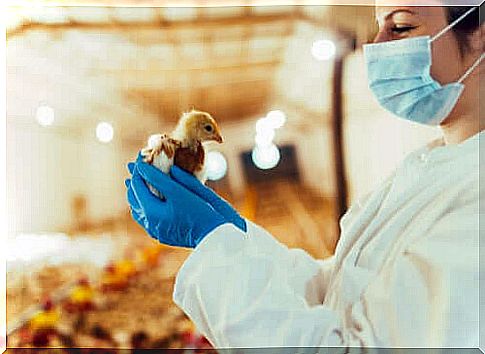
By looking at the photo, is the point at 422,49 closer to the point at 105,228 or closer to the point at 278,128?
the point at 278,128

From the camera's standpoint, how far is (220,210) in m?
1.27

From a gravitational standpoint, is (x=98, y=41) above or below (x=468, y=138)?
above

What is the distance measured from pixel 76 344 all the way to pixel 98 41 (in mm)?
665

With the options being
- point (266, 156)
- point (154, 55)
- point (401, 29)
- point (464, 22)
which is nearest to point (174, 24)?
point (154, 55)

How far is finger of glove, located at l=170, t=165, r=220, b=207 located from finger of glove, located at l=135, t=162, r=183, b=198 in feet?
0.05

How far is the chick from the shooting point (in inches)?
49.3

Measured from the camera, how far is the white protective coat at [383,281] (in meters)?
1.10

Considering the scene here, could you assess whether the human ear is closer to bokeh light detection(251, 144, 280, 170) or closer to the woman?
the woman

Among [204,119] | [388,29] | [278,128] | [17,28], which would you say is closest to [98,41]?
[17,28]

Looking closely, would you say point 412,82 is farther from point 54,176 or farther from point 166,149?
point 54,176

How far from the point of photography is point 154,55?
1399 millimetres

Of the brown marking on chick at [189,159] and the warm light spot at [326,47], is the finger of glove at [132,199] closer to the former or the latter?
the brown marking on chick at [189,159]

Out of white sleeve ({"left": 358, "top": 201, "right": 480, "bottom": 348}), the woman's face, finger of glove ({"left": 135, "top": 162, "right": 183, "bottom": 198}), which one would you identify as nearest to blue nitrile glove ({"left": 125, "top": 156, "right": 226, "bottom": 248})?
finger of glove ({"left": 135, "top": 162, "right": 183, "bottom": 198})

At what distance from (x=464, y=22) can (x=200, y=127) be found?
55 cm
